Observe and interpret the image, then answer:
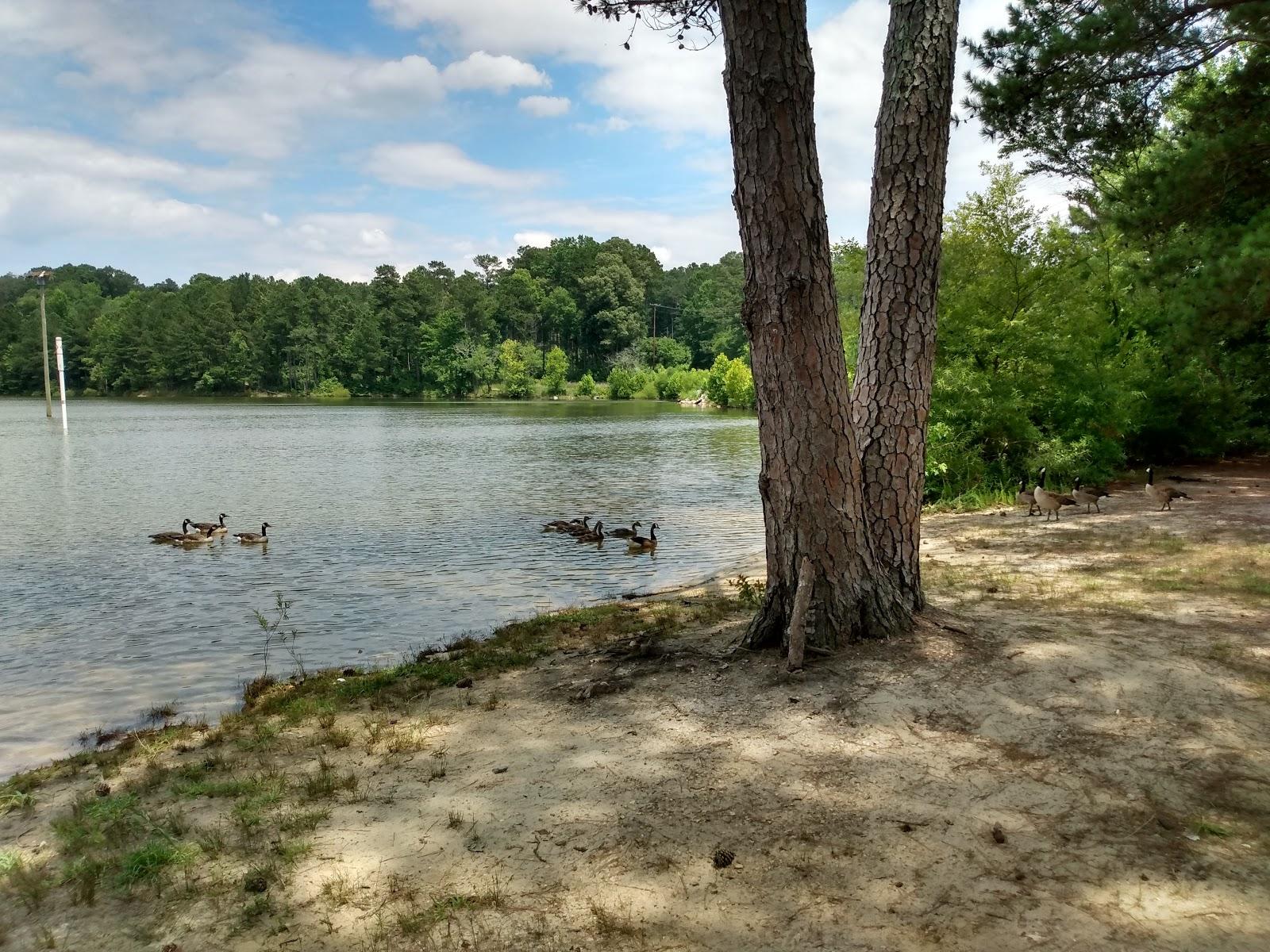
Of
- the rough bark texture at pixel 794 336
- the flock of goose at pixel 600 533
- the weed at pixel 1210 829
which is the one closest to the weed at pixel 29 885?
the rough bark texture at pixel 794 336

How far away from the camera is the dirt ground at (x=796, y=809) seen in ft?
10.8

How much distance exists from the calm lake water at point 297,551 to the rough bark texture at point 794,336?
518 centimetres

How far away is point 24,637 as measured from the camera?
10.1 m

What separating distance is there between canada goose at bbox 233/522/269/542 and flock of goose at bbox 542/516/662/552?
18.8ft

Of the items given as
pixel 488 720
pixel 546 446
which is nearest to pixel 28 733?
pixel 488 720

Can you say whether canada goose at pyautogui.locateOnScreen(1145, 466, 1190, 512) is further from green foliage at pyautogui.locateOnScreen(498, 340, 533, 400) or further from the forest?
green foliage at pyautogui.locateOnScreen(498, 340, 533, 400)

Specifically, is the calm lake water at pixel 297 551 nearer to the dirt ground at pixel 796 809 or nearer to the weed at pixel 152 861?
the weed at pixel 152 861

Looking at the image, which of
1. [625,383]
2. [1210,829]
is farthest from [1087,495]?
[625,383]

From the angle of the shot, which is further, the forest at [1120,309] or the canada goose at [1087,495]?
the canada goose at [1087,495]

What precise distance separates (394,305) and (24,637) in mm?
104918

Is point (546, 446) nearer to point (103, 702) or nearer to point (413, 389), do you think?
point (103, 702)

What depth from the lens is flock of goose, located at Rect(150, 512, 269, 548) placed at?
16.1 meters

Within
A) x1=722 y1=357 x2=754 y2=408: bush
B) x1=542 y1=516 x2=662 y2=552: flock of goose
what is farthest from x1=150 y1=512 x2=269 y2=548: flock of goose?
x1=722 y1=357 x2=754 y2=408: bush

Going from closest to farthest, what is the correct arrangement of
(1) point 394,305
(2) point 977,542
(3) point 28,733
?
(3) point 28,733
(2) point 977,542
(1) point 394,305
